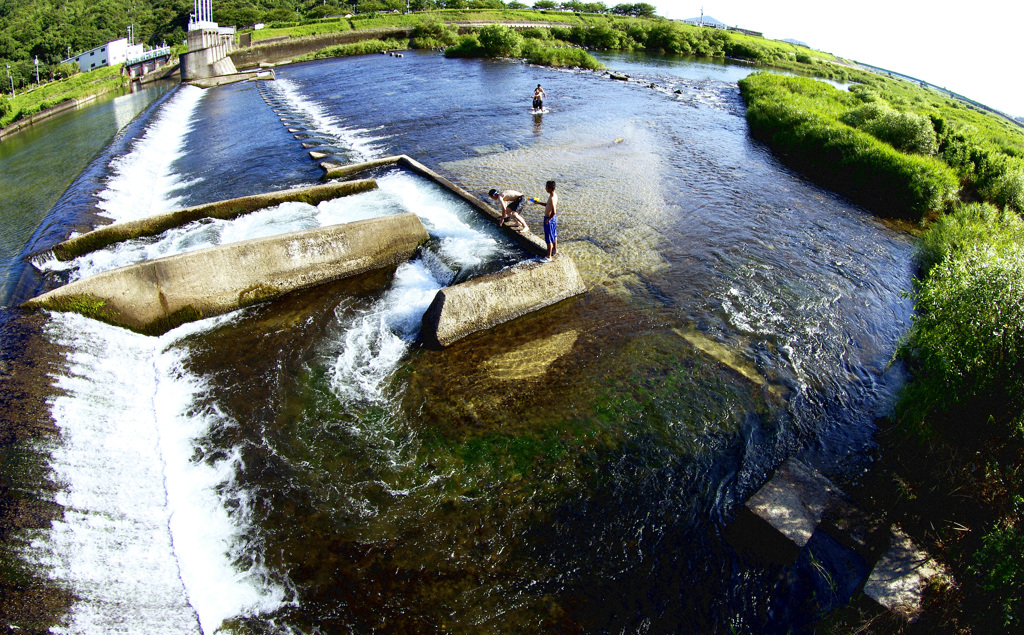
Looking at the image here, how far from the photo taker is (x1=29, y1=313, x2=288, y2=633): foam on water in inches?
201

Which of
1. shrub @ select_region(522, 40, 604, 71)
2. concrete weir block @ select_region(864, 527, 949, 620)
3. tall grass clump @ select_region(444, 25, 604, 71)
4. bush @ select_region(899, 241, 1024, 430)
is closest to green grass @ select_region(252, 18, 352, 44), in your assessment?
tall grass clump @ select_region(444, 25, 604, 71)

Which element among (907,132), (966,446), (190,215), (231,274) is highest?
(907,132)

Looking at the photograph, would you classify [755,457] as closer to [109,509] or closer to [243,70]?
[109,509]

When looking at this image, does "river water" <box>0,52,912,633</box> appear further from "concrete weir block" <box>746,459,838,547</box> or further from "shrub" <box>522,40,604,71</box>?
"shrub" <box>522,40,604,71</box>

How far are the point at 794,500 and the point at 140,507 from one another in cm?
831

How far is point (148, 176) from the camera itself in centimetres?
1798

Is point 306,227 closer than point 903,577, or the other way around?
point 903,577

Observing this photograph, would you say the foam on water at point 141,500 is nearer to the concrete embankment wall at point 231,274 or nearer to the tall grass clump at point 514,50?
the concrete embankment wall at point 231,274

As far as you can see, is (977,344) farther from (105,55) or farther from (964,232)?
(105,55)

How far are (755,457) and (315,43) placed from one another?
63848 mm

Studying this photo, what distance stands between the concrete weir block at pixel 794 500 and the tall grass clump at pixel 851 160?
13.6 meters

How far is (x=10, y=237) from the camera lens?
13.8 metres

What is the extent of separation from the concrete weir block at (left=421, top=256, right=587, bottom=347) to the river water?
0.34 m

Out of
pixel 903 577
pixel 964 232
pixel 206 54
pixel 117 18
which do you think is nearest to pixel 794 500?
pixel 903 577
